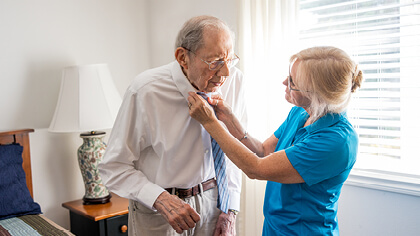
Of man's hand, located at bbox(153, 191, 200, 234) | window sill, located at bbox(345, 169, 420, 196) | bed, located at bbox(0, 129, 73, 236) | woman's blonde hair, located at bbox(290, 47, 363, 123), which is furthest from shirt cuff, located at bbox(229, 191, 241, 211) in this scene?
bed, located at bbox(0, 129, 73, 236)

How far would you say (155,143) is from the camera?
141 centimetres

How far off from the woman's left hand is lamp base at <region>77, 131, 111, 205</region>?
1.37 meters

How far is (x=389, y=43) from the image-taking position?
1.91 metres

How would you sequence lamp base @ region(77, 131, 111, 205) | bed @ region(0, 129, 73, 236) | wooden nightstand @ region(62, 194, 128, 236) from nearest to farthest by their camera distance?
bed @ region(0, 129, 73, 236) < wooden nightstand @ region(62, 194, 128, 236) < lamp base @ region(77, 131, 111, 205)

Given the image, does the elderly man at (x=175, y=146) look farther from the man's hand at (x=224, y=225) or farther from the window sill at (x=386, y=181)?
the window sill at (x=386, y=181)

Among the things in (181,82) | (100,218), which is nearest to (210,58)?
(181,82)

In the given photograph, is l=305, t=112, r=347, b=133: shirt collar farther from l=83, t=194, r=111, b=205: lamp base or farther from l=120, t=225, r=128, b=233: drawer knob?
l=83, t=194, r=111, b=205: lamp base

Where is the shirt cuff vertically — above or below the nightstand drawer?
above

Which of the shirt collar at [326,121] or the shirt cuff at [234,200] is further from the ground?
the shirt collar at [326,121]

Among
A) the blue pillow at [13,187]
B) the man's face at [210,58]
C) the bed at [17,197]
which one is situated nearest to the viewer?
the man's face at [210,58]

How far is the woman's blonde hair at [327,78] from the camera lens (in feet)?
3.92

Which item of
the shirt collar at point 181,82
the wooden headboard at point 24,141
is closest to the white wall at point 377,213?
the shirt collar at point 181,82

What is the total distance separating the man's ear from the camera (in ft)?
4.42

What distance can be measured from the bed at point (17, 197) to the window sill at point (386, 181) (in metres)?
1.60
